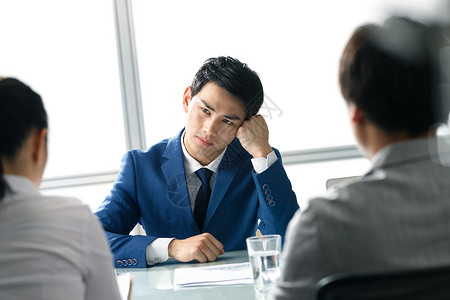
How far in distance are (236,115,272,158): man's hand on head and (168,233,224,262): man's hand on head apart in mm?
479

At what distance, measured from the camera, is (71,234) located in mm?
1013

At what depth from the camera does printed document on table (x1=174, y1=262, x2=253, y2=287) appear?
157cm

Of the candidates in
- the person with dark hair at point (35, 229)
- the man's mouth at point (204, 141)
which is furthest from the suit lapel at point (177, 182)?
the person with dark hair at point (35, 229)

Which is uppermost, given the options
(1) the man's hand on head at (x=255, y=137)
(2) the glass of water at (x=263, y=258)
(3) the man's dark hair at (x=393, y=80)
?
(3) the man's dark hair at (x=393, y=80)

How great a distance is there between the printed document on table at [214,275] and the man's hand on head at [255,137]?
558 mm

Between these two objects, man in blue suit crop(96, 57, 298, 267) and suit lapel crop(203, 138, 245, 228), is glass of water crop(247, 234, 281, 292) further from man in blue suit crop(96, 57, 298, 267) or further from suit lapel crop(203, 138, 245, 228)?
suit lapel crop(203, 138, 245, 228)

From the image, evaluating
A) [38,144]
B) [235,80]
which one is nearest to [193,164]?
[235,80]

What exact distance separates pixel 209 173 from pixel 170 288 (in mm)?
830

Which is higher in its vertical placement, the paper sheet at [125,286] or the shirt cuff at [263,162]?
the shirt cuff at [263,162]

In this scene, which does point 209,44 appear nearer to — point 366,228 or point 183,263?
point 183,263

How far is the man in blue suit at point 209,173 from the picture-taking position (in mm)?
2197

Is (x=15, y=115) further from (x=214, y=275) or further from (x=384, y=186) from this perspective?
(x=214, y=275)

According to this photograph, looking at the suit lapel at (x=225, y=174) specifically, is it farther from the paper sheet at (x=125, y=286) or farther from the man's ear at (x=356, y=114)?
the man's ear at (x=356, y=114)

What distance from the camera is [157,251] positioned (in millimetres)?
1911
